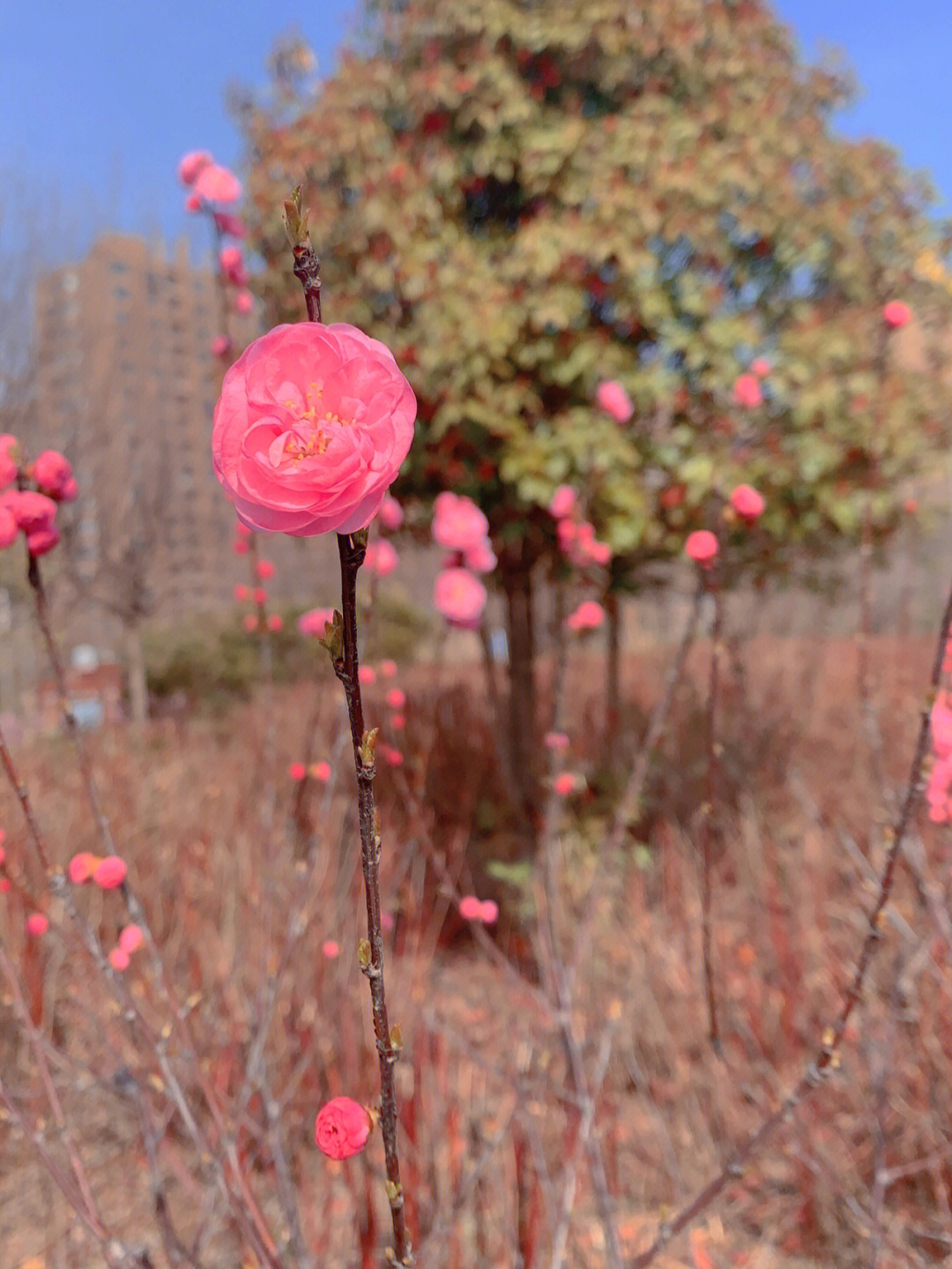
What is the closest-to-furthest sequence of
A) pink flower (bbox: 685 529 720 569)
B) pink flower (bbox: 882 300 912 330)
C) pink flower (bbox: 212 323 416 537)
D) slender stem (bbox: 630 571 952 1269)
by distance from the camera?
pink flower (bbox: 212 323 416 537), slender stem (bbox: 630 571 952 1269), pink flower (bbox: 685 529 720 569), pink flower (bbox: 882 300 912 330)

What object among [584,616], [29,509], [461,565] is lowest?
[584,616]

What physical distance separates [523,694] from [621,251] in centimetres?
190

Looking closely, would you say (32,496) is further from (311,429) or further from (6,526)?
(311,429)

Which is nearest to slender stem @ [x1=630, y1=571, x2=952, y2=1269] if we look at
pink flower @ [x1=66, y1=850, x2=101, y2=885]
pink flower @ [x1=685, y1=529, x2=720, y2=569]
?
pink flower @ [x1=685, y1=529, x2=720, y2=569]

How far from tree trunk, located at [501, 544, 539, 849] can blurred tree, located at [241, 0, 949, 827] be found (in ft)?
2.14

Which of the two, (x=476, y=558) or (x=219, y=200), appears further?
(x=476, y=558)

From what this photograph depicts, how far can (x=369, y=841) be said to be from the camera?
1.58 feet

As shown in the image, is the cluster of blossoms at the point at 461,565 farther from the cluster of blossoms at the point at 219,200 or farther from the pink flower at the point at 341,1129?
the pink flower at the point at 341,1129

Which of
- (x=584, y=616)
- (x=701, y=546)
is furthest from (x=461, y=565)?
(x=701, y=546)

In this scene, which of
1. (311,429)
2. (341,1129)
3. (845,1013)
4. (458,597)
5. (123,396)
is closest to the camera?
(311,429)

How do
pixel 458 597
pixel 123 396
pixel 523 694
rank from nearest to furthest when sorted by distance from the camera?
pixel 458 597, pixel 523 694, pixel 123 396

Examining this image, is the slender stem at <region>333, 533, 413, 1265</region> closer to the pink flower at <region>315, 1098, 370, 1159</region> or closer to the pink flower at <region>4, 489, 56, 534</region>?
the pink flower at <region>315, 1098, 370, 1159</region>

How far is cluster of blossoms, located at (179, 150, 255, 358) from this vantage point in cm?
129

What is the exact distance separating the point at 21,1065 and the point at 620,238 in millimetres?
2826
